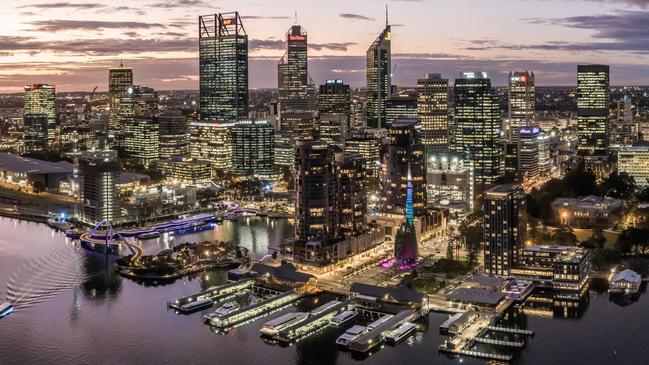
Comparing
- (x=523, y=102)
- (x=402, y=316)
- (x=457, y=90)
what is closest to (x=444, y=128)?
(x=457, y=90)

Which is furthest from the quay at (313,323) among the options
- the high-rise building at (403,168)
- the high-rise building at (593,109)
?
the high-rise building at (593,109)

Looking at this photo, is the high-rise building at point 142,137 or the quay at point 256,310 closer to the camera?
the quay at point 256,310

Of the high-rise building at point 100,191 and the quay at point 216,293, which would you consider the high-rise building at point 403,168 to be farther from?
the high-rise building at point 100,191

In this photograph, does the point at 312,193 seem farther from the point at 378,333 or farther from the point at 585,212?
the point at 585,212

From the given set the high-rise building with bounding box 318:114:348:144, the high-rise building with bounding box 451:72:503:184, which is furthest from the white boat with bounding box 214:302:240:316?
the high-rise building with bounding box 318:114:348:144

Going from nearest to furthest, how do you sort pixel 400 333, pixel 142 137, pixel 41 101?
1. pixel 400 333
2. pixel 142 137
3. pixel 41 101

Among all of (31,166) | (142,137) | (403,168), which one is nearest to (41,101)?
(142,137)

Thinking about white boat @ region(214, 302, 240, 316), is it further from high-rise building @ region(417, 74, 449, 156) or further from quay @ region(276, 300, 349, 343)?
high-rise building @ region(417, 74, 449, 156)
